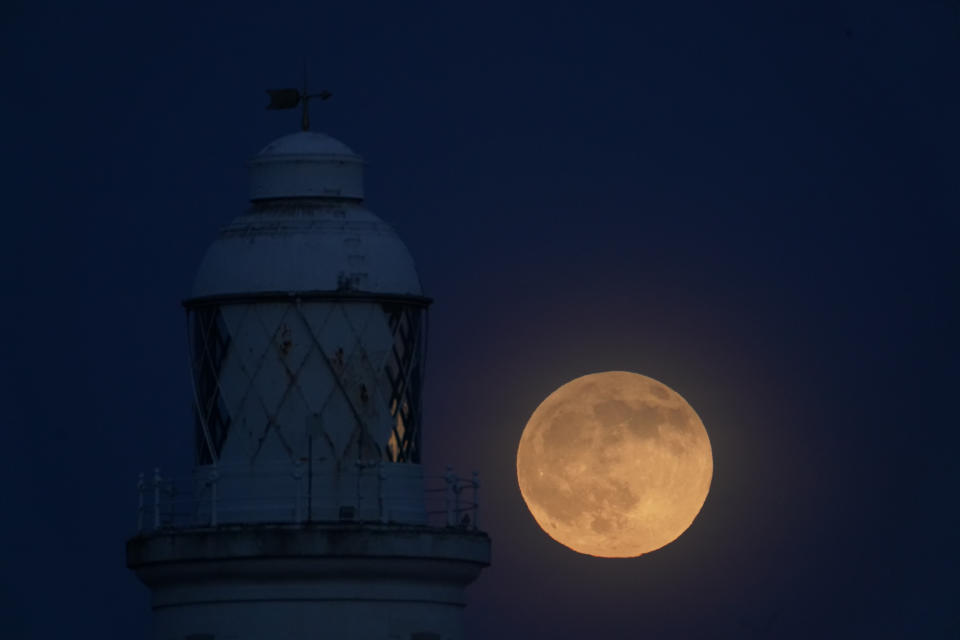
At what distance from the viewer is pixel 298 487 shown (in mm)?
67250

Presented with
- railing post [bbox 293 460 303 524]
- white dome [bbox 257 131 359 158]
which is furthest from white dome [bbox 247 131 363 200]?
railing post [bbox 293 460 303 524]

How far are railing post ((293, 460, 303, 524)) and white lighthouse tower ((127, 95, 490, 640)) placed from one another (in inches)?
2.6

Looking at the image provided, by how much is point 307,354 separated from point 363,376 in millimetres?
1286

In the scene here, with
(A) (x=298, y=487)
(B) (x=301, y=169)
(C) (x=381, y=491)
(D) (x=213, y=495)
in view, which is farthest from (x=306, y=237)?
(D) (x=213, y=495)

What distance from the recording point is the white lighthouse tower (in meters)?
67.1

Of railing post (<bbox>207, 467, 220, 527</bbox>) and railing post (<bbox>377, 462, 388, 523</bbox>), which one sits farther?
railing post (<bbox>377, 462, 388, 523</bbox>)

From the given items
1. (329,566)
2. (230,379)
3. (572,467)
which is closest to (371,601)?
(329,566)

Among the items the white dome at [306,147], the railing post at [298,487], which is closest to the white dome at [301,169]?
the white dome at [306,147]

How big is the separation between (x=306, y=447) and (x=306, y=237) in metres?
4.52

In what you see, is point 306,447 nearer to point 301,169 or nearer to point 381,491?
point 381,491

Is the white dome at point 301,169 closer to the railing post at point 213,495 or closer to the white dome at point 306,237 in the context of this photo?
the white dome at point 306,237

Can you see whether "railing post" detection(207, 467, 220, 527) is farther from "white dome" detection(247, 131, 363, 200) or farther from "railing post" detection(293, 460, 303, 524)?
"white dome" detection(247, 131, 363, 200)

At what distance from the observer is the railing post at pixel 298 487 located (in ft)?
220

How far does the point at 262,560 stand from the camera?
66.6m
